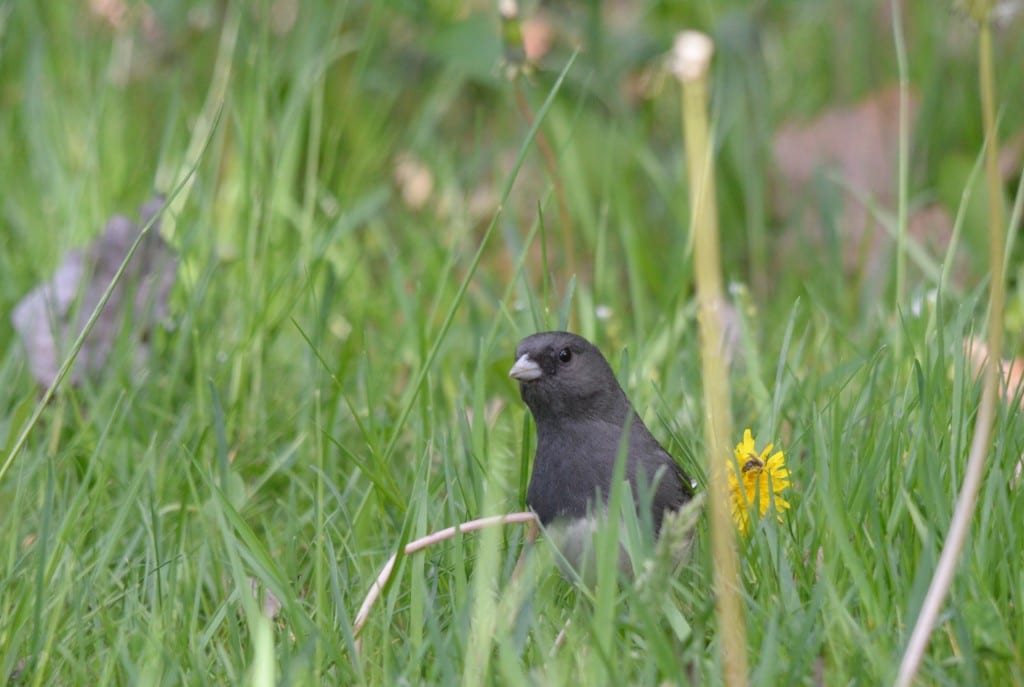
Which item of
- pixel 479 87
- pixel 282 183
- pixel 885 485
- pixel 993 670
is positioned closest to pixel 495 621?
pixel 993 670

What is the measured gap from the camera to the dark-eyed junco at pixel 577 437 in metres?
1.92

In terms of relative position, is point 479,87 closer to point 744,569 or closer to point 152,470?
point 152,470

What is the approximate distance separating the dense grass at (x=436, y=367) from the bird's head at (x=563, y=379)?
0.25 ft

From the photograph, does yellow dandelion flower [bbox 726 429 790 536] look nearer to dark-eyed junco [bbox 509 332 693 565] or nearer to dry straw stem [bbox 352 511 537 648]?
dark-eyed junco [bbox 509 332 693 565]

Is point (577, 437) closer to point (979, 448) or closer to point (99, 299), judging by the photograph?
point (979, 448)

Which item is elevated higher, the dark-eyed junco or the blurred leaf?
the blurred leaf

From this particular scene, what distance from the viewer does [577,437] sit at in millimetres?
2037

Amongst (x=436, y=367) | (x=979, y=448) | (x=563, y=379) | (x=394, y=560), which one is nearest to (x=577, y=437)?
(x=563, y=379)

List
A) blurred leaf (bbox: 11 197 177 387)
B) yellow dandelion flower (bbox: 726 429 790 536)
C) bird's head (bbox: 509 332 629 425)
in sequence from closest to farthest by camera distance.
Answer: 1. yellow dandelion flower (bbox: 726 429 790 536)
2. bird's head (bbox: 509 332 629 425)
3. blurred leaf (bbox: 11 197 177 387)

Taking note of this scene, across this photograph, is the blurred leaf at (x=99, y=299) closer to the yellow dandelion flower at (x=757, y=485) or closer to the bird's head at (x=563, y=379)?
the bird's head at (x=563, y=379)

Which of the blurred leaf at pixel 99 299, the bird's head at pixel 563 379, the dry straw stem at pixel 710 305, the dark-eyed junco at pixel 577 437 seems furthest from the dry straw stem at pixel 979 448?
the blurred leaf at pixel 99 299

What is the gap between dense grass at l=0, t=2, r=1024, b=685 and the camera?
5.14 feet

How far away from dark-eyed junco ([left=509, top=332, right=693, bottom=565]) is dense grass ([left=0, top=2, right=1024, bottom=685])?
0.06 m

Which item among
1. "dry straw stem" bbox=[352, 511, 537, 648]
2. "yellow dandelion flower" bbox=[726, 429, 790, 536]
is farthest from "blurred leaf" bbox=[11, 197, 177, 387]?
"yellow dandelion flower" bbox=[726, 429, 790, 536]
